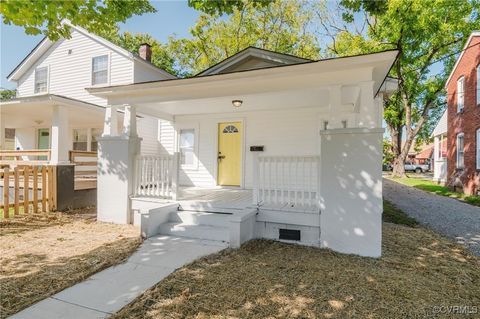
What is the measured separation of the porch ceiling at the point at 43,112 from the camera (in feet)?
23.7

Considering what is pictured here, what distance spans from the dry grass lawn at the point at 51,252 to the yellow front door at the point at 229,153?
3322 millimetres

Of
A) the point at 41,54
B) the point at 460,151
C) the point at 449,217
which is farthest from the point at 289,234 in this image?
the point at 41,54

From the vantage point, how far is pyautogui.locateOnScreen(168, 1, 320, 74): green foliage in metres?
18.6

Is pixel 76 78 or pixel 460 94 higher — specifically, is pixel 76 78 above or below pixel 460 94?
above

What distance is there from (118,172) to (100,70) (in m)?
7.32

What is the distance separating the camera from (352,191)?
13.9ft

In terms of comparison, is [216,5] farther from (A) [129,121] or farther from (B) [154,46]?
(B) [154,46]

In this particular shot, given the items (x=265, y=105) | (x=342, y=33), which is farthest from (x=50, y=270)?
(x=342, y=33)

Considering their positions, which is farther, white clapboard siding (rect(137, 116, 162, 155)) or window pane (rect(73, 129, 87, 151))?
window pane (rect(73, 129, 87, 151))

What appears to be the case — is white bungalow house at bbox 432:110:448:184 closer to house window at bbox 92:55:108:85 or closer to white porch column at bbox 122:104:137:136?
white porch column at bbox 122:104:137:136

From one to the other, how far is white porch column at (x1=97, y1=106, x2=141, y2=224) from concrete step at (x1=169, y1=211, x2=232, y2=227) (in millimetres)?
1352

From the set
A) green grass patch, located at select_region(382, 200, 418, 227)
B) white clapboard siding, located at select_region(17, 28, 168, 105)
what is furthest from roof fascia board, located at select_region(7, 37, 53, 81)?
green grass patch, located at select_region(382, 200, 418, 227)

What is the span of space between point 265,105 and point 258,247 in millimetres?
4078

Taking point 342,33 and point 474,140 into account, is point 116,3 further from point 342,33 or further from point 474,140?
point 342,33
